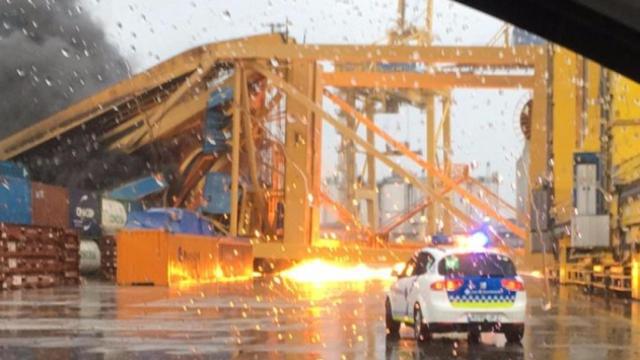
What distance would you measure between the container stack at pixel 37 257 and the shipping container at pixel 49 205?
352 millimetres

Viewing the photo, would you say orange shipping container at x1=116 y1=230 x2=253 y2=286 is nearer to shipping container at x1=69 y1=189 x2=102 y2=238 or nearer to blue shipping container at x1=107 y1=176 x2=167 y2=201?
shipping container at x1=69 y1=189 x2=102 y2=238

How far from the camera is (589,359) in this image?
13055 mm

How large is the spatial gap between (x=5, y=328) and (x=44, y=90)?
32.1 metres

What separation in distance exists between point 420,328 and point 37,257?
878 inches

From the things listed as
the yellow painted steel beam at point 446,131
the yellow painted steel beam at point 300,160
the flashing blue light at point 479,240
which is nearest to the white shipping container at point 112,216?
the yellow painted steel beam at point 300,160

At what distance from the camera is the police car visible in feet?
49.9

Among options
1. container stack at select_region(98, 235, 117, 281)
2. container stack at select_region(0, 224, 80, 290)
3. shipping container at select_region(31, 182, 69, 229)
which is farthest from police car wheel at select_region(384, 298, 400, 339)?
container stack at select_region(98, 235, 117, 281)

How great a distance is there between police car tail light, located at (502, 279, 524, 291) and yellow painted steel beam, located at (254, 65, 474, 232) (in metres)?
33.9

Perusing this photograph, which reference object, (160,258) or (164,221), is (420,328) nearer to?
(160,258)

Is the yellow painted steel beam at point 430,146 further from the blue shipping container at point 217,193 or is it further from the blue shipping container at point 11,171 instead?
the blue shipping container at point 11,171

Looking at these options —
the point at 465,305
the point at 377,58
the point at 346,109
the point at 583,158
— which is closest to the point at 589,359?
the point at 465,305

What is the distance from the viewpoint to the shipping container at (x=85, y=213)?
137ft

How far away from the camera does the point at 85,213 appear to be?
141 ft

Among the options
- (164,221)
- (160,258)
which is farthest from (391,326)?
(164,221)
